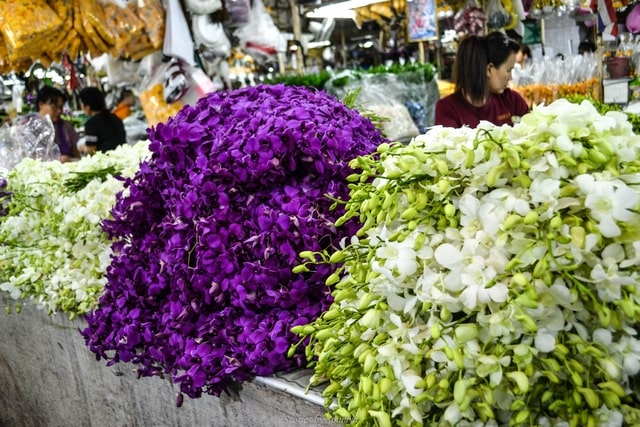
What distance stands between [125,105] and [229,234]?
6.44 metres

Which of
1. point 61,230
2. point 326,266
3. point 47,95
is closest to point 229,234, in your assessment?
point 326,266

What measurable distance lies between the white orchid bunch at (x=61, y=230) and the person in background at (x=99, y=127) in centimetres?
270

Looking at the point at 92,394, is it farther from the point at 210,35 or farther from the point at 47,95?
the point at 47,95

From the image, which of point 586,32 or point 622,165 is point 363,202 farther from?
point 586,32

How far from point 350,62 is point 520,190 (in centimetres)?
1973

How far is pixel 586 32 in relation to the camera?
898cm

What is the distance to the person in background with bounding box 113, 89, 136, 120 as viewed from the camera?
7.47 m

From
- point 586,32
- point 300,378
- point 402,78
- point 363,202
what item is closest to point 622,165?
point 363,202

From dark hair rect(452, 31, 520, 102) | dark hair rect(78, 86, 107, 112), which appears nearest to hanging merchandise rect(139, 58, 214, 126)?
dark hair rect(452, 31, 520, 102)

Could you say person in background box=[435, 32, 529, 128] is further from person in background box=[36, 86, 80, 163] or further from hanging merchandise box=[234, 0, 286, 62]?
person in background box=[36, 86, 80, 163]

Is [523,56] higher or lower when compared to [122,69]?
lower

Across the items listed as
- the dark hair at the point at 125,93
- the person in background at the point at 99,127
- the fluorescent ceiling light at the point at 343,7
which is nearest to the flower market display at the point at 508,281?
the person in background at the point at 99,127

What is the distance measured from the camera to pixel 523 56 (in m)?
6.96

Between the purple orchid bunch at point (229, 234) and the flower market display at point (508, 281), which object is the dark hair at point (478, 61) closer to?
the purple orchid bunch at point (229, 234)
